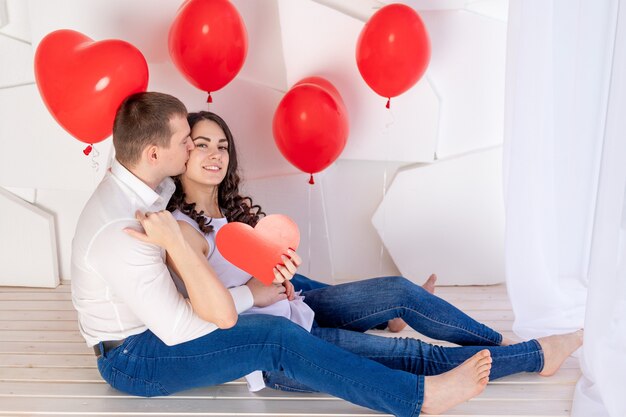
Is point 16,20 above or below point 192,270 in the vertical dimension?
above

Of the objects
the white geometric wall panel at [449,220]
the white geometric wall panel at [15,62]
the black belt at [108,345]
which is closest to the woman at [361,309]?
the black belt at [108,345]

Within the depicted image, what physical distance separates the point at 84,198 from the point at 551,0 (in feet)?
6.53

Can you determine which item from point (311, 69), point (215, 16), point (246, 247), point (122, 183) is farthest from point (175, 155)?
point (311, 69)

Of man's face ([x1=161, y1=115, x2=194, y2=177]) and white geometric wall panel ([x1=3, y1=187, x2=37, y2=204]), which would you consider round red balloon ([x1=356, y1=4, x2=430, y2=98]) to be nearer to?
man's face ([x1=161, y1=115, x2=194, y2=177])

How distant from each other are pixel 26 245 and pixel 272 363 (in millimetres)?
1639

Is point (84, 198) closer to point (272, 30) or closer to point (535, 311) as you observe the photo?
point (272, 30)

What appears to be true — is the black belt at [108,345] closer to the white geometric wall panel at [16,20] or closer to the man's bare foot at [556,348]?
the man's bare foot at [556,348]

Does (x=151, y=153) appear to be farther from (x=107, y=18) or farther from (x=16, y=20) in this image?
(x=16, y=20)

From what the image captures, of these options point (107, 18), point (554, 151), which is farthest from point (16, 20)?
point (554, 151)

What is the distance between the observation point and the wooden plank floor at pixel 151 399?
2131mm

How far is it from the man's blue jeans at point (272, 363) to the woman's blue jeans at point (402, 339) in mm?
167

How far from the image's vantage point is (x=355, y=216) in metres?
3.27

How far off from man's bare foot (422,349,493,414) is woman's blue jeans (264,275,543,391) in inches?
5.2

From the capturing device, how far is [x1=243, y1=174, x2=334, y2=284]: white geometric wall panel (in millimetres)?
3188
